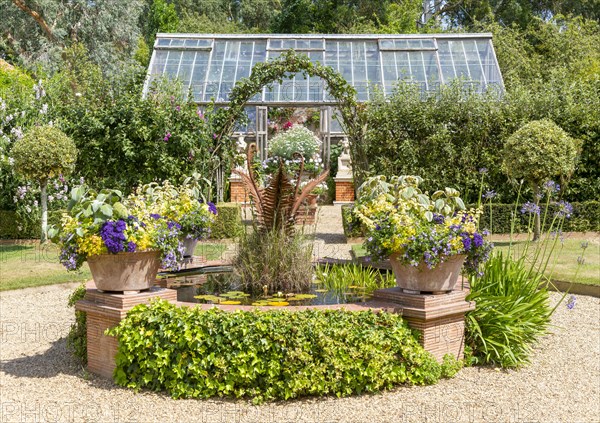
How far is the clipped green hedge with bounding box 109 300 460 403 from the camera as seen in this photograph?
15.0 ft

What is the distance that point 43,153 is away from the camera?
11.8 meters

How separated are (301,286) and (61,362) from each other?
2070 mm

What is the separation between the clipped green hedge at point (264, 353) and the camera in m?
4.59

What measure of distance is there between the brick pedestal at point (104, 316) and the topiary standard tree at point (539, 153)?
8.11 metres

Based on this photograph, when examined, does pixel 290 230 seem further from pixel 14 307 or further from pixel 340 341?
pixel 14 307

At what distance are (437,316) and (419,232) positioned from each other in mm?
607

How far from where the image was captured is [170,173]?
1315 centimetres

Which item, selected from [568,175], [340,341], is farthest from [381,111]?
[340,341]

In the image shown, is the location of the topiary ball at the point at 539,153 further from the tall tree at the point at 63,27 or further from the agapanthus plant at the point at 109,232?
Result: the tall tree at the point at 63,27

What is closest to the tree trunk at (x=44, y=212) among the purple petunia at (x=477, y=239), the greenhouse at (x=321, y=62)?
the greenhouse at (x=321, y=62)

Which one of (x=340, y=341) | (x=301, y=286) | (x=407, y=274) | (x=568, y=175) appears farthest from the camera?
(x=568, y=175)

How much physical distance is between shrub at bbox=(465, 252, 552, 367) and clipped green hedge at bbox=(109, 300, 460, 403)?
28.0 inches

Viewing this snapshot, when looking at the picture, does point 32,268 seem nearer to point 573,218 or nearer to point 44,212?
point 44,212

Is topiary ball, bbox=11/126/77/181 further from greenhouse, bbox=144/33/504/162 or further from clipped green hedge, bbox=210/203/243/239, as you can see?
greenhouse, bbox=144/33/504/162
